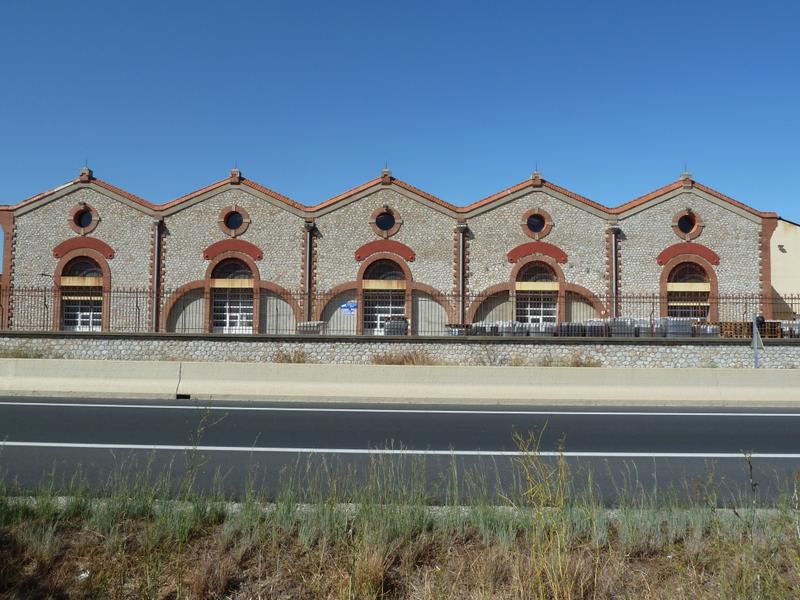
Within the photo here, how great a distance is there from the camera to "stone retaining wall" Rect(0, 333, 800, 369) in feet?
69.7

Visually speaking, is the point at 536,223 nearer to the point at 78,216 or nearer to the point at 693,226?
the point at 693,226

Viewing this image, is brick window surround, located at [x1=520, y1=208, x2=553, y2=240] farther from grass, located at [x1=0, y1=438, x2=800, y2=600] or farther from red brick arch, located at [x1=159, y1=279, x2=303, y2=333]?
grass, located at [x1=0, y1=438, x2=800, y2=600]

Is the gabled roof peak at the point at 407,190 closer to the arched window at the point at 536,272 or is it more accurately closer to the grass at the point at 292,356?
the arched window at the point at 536,272

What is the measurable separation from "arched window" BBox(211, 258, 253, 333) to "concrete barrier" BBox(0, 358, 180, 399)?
1440 centimetres

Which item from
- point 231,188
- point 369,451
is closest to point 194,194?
point 231,188

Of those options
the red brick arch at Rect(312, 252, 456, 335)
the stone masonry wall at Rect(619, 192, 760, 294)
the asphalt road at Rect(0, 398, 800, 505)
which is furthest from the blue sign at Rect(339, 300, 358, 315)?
the asphalt road at Rect(0, 398, 800, 505)

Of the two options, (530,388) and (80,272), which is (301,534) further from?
(80,272)

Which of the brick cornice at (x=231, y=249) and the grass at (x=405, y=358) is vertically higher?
the brick cornice at (x=231, y=249)

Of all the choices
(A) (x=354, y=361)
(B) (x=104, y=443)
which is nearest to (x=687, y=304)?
(A) (x=354, y=361)

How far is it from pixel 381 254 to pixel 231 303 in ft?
24.6

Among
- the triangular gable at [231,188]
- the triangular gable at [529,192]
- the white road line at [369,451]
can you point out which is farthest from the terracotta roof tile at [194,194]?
the white road line at [369,451]

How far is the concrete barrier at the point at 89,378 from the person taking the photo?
53.0 ft

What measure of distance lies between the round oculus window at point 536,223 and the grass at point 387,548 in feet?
88.0

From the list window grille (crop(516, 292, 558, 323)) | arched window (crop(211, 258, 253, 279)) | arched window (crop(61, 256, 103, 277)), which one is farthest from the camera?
arched window (crop(61, 256, 103, 277))
